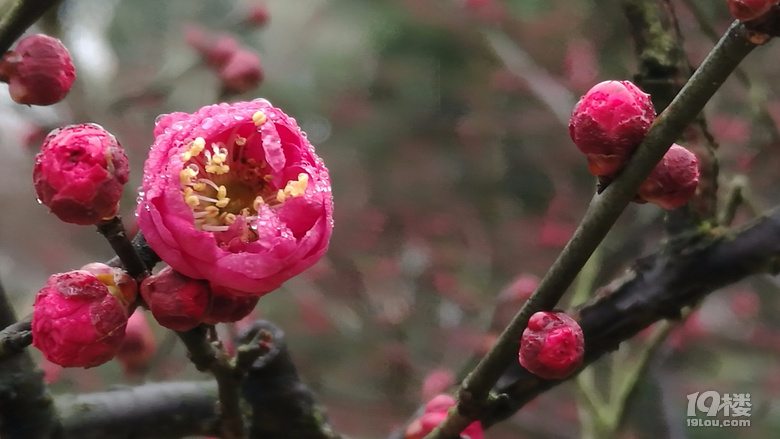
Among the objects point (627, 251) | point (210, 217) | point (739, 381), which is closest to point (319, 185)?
point (210, 217)

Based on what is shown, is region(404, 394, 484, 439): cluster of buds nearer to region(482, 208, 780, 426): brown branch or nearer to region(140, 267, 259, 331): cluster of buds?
region(482, 208, 780, 426): brown branch

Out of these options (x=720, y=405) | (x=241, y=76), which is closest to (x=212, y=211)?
(x=241, y=76)

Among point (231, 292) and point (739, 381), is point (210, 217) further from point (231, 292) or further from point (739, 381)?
point (739, 381)

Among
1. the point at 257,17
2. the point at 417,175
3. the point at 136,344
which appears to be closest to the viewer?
the point at 136,344

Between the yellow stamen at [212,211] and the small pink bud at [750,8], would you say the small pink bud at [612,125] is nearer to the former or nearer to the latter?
the small pink bud at [750,8]

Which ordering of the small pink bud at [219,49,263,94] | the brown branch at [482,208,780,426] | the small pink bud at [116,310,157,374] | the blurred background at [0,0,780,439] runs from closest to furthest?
the brown branch at [482,208,780,426] < the small pink bud at [116,310,157,374] < the small pink bud at [219,49,263,94] < the blurred background at [0,0,780,439]

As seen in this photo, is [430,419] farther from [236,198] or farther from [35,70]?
[35,70]

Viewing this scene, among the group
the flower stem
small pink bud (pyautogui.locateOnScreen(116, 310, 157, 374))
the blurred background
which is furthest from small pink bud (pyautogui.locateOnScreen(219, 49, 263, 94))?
the blurred background
